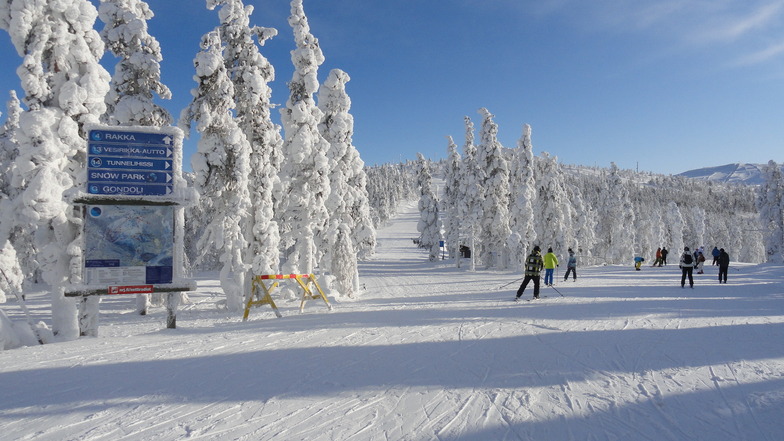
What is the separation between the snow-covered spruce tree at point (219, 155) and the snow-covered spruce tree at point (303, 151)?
2.79 metres

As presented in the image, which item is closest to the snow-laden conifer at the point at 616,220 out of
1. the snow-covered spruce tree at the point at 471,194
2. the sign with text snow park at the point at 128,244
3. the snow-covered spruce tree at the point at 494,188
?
the snow-covered spruce tree at the point at 471,194

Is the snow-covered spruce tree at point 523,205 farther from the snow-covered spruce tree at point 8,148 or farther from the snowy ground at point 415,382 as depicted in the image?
the snow-covered spruce tree at point 8,148

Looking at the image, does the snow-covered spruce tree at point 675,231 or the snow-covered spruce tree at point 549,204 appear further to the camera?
the snow-covered spruce tree at point 675,231

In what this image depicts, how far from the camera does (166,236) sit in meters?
9.97

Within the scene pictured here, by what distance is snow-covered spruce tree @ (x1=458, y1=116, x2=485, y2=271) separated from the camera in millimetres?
36906

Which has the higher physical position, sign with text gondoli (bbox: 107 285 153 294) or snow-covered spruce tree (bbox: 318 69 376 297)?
snow-covered spruce tree (bbox: 318 69 376 297)

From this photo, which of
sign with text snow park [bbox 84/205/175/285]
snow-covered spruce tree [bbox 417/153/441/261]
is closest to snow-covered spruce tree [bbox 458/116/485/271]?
snow-covered spruce tree [bbox 417/153/441/261]

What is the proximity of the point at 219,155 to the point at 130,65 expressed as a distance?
5937 millimetres

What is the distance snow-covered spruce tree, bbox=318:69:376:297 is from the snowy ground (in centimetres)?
933

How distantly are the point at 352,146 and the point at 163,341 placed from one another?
1448cm

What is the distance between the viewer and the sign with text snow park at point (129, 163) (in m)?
9.49

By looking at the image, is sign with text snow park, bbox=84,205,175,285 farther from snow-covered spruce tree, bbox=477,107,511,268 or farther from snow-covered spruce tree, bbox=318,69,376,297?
snow-covered spruce tree, bbox=477,107,511,268

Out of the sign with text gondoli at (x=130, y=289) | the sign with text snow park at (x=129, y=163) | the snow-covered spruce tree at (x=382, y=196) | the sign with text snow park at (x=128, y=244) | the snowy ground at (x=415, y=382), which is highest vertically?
the snow-covered spruce tree at (x=382, y=196)

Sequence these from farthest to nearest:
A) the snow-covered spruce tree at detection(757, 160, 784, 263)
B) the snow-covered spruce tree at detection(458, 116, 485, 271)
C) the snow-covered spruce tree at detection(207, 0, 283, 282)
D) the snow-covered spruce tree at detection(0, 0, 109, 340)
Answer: the snow-covered spruce tree at detection(757, 160, 784, 263) → the snow-covered spruce tree at detection(458, 116, 485, 271) → the snow-covered spruce tree at detection(207, 0, 283, 282) → the snow-covered spruce tree at detection(0, 0, 109, 340)
